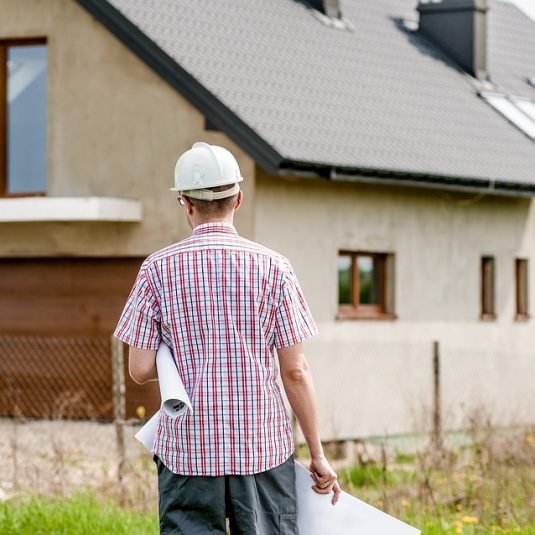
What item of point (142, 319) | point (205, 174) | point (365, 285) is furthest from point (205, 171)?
point (365, 285)

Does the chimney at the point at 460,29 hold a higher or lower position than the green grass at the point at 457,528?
higher

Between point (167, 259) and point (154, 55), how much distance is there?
10.9 meters

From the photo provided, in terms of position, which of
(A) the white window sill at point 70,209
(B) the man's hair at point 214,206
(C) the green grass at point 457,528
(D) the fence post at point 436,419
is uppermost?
(A) the white window sill at point 70,209

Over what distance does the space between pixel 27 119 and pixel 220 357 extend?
12.3 meters

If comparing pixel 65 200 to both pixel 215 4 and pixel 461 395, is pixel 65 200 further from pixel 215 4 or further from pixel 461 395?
pixel 461 395

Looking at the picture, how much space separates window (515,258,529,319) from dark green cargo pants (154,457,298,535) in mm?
14929

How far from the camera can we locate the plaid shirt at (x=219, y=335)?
4.65 metres

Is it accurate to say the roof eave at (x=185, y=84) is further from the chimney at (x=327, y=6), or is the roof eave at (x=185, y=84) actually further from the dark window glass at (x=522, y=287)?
the dark window glass at (x=522, y=287)

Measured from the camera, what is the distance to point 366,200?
16.7 meters

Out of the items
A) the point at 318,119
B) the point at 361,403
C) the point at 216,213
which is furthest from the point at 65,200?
the point at 216,213

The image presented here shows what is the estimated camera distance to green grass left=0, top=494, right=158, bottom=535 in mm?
7604

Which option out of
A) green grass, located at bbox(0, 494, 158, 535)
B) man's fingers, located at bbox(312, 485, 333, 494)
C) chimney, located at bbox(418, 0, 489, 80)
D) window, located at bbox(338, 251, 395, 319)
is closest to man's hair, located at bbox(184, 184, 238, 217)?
man's fingers, located at bbox(312, 485, 333, 494)

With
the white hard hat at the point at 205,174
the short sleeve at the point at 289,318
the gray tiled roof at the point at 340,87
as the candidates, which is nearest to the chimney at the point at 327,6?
the gray tiled roof at the point at 340,87

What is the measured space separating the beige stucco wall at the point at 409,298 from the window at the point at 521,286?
98 mm
